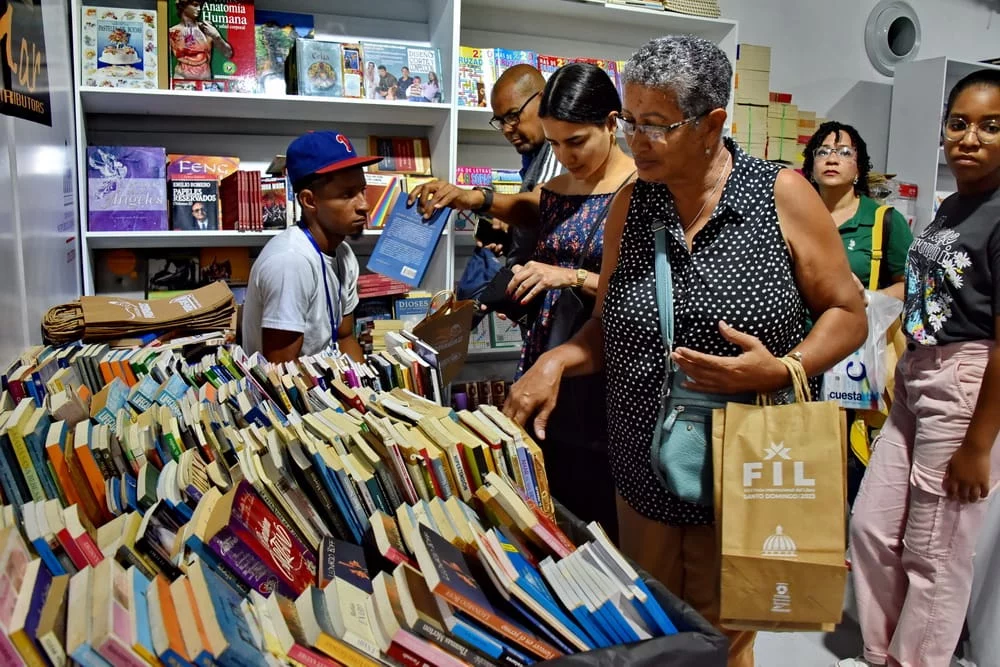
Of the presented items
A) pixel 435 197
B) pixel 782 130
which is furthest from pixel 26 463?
pixel 782 130

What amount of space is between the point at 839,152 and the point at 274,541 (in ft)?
9.24

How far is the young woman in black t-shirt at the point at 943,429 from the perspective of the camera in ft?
5.99

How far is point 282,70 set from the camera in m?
3.09

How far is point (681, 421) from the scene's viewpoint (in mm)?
1351

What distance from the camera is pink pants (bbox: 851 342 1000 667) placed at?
1896 mm

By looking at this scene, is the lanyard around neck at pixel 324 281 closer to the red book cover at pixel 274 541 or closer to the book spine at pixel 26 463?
the book spine at pixel 26 463

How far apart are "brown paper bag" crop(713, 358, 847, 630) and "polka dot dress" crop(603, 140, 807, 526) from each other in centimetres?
19

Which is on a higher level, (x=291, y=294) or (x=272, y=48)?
(x=272, y=48)

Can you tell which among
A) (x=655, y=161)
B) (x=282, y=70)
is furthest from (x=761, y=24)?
(x=655, y=161)

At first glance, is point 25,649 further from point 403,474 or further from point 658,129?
point 658,129

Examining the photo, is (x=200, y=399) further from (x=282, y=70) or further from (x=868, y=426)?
(x=868, y=426)

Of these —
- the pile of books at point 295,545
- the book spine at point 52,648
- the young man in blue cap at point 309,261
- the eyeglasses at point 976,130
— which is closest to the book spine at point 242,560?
the pile of books at point 295,545

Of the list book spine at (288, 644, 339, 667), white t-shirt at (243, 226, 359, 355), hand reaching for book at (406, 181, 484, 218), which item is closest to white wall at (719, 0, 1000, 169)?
hand reaching for book at (406, 181, 484, 218)

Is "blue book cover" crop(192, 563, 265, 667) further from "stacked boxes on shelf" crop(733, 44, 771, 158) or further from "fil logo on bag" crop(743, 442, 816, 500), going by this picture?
"stacked boxes on shelf" crop(733, 44, 771, 158)
